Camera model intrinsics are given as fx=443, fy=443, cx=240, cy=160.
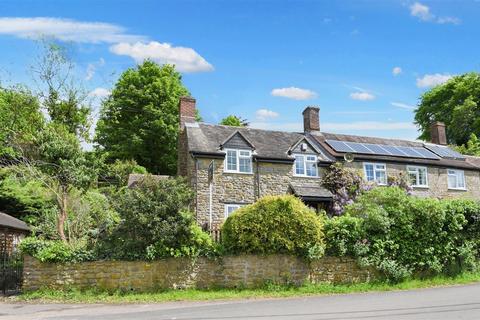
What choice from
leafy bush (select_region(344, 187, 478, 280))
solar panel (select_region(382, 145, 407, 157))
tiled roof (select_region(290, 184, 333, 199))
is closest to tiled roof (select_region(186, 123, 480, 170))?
solar panel (select_region(382, 145, 407, 157))

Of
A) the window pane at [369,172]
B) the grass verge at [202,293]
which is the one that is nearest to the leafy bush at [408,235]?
the grass verge at [202,293]

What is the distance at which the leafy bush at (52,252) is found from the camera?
15578 millimetres

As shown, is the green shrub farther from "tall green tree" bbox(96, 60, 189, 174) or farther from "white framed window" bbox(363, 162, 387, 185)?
"tall green tree" bbox(96, 60, 189, 174)

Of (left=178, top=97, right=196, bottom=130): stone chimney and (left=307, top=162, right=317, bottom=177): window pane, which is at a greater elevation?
(left=178, top=97, right=196, bottom=130): stone chimney

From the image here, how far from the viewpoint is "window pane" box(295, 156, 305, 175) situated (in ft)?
91.1

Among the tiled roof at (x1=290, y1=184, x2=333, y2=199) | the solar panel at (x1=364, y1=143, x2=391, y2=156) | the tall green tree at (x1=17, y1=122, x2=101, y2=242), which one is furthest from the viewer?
the solar panel at (x1=364, y1=143, x2=391, y2=156)

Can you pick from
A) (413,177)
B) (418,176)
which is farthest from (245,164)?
(418,176)

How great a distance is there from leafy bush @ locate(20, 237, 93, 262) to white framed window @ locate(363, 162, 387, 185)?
64.4 feet

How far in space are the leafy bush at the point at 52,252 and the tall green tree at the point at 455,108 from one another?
45613 millimetres

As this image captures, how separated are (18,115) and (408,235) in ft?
101

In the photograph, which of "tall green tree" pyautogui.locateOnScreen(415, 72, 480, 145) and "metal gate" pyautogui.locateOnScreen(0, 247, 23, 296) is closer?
"metal gate" pyautogui.locateOnScreen(0, 247, 23, 296)

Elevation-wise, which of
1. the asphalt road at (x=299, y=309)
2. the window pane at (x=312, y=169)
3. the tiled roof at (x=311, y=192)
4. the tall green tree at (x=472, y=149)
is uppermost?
the tall green tree at (x=472, y=149)

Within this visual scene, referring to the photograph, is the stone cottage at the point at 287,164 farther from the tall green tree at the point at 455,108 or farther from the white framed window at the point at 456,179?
the tall green tree at the point at 455,108

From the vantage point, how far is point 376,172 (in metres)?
29.9
